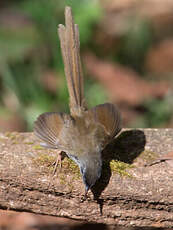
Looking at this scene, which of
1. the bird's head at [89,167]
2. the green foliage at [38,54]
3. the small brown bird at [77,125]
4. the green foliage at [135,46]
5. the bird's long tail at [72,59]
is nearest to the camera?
the bird's head at [89,167]

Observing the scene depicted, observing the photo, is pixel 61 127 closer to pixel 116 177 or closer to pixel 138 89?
pixel 116 177

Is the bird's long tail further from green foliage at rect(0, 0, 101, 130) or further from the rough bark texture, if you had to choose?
green foliage at rect(0, 0, 101, 130)

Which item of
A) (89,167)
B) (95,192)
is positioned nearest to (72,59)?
(89,167)

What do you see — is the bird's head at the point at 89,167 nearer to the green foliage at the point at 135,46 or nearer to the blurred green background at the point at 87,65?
the blurred green background at the point at 87,65

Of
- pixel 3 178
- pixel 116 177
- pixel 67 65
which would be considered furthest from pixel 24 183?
pixel 67 65

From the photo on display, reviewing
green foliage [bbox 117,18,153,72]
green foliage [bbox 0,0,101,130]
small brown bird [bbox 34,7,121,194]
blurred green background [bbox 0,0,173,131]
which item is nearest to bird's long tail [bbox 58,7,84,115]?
small brown bird [bbox 34,7,121,194]

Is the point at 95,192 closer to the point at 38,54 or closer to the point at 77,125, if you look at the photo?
the point at 77,125

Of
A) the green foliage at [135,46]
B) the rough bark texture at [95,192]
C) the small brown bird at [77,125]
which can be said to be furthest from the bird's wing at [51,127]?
the green foliage at [135,46]
